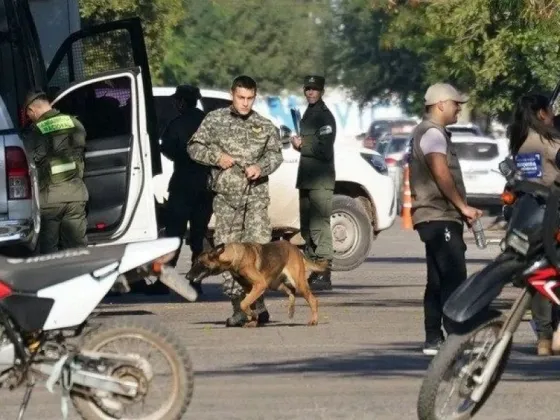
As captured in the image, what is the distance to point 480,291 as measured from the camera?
28.5 ft

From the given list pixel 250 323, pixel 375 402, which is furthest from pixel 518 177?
pixel 250 323

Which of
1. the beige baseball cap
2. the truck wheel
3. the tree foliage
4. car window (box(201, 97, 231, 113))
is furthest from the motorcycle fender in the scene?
the truck wheel

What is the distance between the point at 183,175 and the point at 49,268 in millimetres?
9371

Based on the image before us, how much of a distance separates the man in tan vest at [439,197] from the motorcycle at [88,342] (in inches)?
158

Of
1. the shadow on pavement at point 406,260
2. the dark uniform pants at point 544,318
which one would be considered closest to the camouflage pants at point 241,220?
the dark uniform pants at point 544,318

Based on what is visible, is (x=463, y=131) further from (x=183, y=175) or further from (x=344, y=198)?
(x=183, y=175)

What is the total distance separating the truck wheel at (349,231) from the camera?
21703 mm

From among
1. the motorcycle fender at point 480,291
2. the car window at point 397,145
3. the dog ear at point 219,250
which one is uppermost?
the motorcycle fender at point 480,291

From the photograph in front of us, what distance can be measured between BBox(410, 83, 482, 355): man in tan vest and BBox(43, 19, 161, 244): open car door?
130 inches

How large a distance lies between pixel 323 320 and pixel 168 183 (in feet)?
12.4

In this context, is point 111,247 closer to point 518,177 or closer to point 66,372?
point 66,372

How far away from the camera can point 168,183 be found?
18828mm

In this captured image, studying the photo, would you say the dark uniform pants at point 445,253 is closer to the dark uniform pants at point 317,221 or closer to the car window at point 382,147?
the dark uniform pants at point 317,221

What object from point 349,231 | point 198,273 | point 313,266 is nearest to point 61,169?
point 198,273
